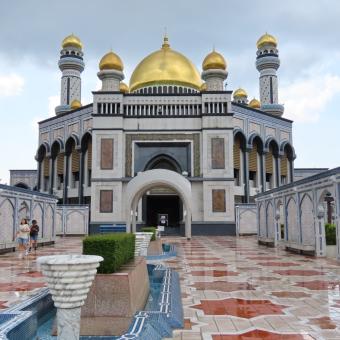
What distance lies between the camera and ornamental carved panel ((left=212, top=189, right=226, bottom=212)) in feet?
87.7

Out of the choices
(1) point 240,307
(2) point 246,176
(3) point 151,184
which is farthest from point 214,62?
(1) point 240,307

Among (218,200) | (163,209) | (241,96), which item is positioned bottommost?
(163,209)

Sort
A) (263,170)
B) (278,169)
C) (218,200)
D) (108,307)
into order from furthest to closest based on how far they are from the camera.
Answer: (278,169)
(263,170)
(218,200)
(108,307)

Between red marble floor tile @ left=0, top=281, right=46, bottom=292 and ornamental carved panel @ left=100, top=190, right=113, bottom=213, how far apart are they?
18887 mm

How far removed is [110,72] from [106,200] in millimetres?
9502

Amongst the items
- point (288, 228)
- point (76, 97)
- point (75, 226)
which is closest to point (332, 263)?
point (288, 228)

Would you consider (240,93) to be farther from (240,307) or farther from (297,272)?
(240,307)

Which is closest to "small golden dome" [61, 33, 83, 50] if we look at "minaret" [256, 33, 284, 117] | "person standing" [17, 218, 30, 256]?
"minaret" [256, 33, 284, 117]

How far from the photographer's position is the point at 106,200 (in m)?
26.8

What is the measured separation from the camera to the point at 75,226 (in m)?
27.0

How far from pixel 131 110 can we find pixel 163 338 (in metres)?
24.5

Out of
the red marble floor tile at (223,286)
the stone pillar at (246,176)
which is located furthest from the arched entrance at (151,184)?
the red marble floor tile at (223,286)

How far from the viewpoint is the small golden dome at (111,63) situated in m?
29.8

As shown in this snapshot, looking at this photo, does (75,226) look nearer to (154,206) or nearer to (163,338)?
(154,206)
